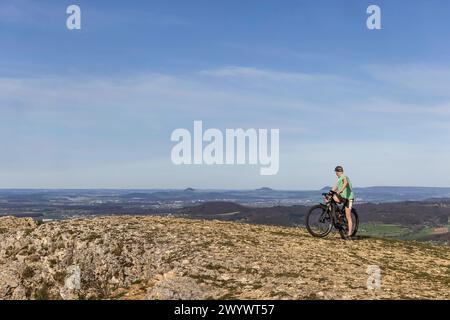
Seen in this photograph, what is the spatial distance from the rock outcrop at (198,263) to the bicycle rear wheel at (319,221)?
58 cm

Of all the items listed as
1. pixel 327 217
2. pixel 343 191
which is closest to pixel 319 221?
pixel 327 217

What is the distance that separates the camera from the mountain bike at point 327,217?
24234 mm

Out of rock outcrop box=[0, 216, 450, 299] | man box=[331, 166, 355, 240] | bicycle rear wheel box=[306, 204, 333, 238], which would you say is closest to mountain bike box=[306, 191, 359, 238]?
bicycle rear wheel box=[306, 204, 333, 238]

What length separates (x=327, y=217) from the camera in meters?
24.4

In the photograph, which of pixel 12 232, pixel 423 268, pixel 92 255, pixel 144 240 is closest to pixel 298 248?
pixel 423 268

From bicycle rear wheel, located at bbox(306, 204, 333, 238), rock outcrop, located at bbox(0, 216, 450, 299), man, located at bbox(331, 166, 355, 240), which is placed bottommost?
rock outcrop, located at bbox(0, 216, 450, 299)

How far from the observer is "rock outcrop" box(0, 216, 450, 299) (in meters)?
15.7

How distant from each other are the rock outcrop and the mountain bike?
689mm

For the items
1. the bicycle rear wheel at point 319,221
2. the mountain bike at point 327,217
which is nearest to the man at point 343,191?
the mountain bike at point 327,217

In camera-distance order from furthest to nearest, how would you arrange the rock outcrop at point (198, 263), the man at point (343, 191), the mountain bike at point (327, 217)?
the mountain bike at point (327, 217)
the man at point (343, 191)
the rock outcrop at point (198, 263)

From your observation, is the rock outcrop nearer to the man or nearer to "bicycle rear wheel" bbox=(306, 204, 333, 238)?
"bicycle rear wheel" bbox=(306, 204, 333, 238)

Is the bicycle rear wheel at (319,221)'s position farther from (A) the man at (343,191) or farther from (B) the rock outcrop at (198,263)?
(A) the man at (343,191)
